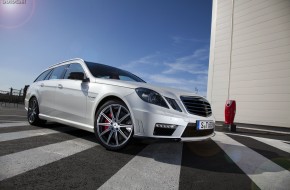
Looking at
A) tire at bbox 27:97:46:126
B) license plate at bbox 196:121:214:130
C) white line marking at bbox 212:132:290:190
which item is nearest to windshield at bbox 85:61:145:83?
license plate at bbox 196:121:214:130

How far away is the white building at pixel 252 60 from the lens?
59.5 feet

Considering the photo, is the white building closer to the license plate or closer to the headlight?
the license plate

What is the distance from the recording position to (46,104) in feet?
17.2

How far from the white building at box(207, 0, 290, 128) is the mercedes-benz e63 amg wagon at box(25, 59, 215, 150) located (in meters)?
17.0

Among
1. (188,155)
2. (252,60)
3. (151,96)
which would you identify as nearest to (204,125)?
(188,155)

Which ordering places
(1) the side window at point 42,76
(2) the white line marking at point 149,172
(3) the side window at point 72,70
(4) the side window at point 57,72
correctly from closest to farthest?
(2) the white line marking at point 149,172
(3) the side window at point 72,70
(4) the side window at point 57,72
(1) the side window at point 42,76

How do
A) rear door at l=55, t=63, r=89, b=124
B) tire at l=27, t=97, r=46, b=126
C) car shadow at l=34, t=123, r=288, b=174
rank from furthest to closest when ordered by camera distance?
tire at l=27, t=97, r=46, b=126
rear door at l=55, t=63, r=89, b=124
car shadow at l=34, t=123, r=288, b=174

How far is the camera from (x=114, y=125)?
11.6 feet

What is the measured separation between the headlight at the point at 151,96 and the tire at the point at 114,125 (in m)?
0.31

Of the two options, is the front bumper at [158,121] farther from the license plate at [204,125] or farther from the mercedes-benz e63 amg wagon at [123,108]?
the license plate at [204,125]

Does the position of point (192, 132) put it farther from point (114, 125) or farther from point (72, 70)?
point (72, 70)

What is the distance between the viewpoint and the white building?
59.5 feet

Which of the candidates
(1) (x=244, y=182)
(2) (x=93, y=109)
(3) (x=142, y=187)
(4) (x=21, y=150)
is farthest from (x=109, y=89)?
(1) (x=244, y=182)

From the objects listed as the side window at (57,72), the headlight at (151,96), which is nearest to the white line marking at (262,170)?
the headlight at (151,96)
